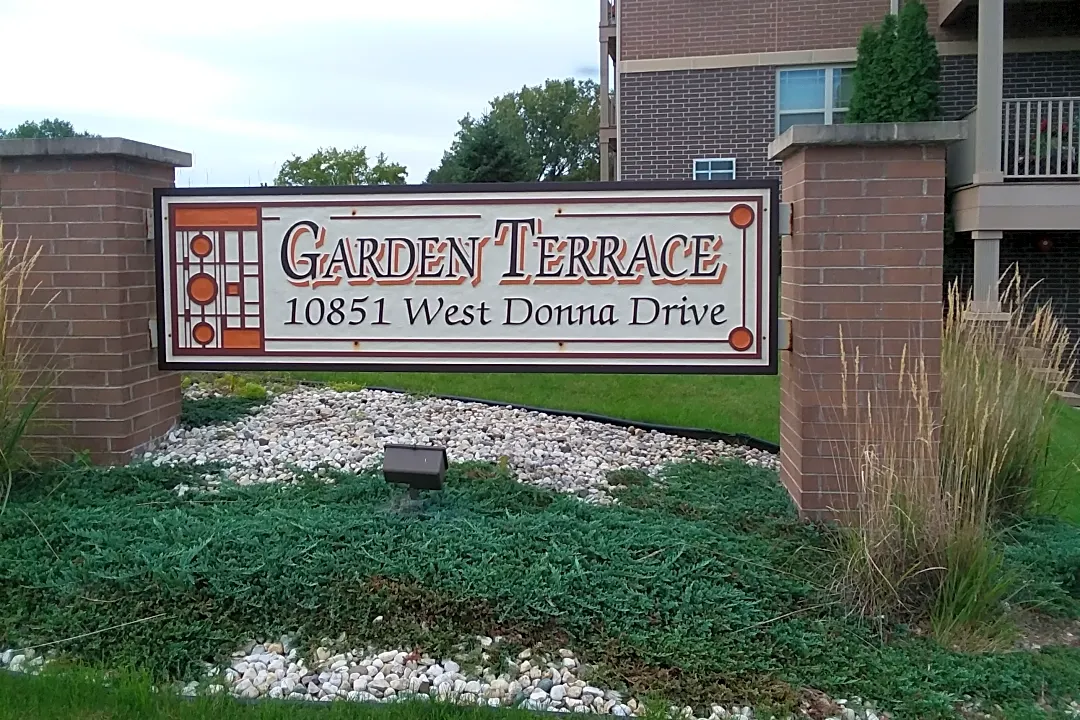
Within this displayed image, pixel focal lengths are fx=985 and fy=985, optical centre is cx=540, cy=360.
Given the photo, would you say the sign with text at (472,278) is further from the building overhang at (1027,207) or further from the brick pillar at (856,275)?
the building overhang at (1027,207)

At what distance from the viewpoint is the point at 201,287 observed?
5324mm

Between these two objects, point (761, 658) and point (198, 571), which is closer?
point (761, 658)

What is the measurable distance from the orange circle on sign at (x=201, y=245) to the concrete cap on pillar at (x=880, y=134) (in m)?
3.07

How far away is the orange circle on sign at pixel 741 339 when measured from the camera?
4.93 metres

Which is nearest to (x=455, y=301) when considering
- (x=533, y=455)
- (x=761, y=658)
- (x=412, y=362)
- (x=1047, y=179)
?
(x=412, y=362)

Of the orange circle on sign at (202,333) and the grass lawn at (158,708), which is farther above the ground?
the orange circle on sign at (202,333)

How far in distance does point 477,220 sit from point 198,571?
2264 mm

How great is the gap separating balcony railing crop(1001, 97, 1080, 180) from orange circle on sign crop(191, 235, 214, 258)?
1036 centimetres

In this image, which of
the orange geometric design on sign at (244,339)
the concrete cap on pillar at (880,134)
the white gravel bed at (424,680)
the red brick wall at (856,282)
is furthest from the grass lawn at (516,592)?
the concrete cap on pillar at (880,134)

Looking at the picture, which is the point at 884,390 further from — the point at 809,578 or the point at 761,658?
the point at 761,658

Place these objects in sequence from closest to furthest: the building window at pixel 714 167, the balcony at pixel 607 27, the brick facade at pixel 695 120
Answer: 1. the brick facade at pixel 695 120
2. the building window at pixel 714 167
3. the balcony at pixel 607 27

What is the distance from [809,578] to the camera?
392cm

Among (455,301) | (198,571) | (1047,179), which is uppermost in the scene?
(1047,179)

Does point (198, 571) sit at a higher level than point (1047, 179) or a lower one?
lower
